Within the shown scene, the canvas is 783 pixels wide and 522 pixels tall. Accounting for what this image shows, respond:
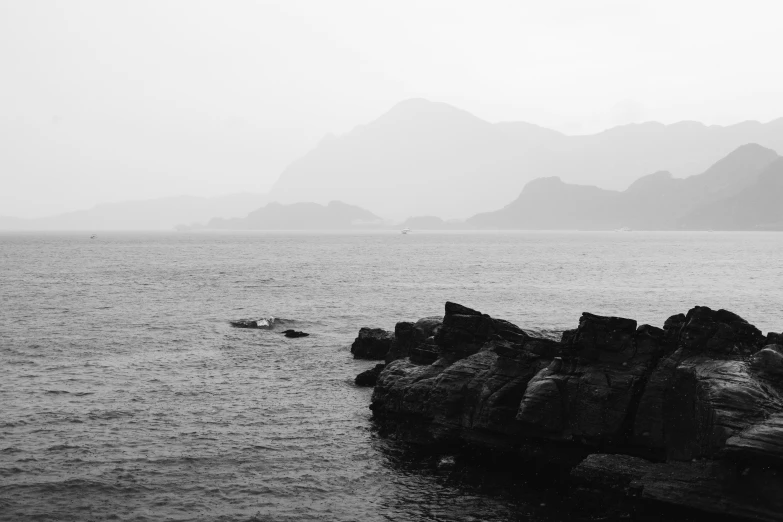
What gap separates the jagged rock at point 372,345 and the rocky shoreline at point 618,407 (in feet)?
51.1

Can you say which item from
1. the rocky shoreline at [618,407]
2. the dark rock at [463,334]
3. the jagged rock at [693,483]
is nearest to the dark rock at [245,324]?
the rocky shoreline at [618,407]

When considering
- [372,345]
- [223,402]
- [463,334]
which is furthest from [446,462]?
[372,345]

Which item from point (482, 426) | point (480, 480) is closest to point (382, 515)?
point (480, 480)

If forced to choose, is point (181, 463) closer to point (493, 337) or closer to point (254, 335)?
point (493, 337)

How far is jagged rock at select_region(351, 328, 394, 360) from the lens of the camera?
174 feet

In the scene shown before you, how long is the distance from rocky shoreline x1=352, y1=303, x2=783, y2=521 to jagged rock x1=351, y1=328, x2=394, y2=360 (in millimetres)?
15582

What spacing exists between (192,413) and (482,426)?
55.1 ft

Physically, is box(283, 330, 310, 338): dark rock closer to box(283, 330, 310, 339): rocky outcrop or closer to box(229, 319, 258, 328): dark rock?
box(283, 330, 310, 339): rocky outcrop

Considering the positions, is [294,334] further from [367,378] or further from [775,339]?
[775,339]

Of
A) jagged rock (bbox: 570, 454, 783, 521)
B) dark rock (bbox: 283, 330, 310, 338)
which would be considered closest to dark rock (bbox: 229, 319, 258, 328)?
dark rock (bbox: 283, 330, 310, 338)

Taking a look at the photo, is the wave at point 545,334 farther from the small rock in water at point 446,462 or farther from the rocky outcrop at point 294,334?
the rocky outcrop at point 294,334

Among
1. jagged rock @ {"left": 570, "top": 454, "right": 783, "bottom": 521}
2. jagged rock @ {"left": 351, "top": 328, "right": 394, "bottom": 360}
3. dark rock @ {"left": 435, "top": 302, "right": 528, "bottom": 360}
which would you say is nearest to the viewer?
jagged rock @ {"left": 570, "top": 454, "right": 783, "bottom": 521}

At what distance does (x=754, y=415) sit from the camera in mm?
23734

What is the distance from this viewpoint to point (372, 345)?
5334 cm
